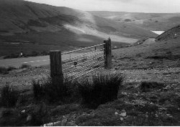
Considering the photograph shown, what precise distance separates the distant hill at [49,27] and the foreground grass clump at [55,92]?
47738 millimetres

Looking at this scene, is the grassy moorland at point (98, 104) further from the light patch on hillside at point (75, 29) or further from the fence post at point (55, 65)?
the light patch on hillside at point (75, 29)

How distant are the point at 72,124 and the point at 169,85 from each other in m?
3.21

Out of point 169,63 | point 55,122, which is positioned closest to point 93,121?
point 55,122

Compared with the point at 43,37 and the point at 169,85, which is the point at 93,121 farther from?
the point at 43,37

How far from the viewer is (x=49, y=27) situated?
76312 millimetres

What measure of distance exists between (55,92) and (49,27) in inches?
2817

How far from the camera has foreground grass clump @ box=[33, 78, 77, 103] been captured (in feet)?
20.3

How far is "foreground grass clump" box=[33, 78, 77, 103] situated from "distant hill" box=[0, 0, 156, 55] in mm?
47738

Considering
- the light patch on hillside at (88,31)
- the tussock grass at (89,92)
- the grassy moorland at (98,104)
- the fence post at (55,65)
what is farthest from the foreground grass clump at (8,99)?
the light patch on hillside at (88,31)

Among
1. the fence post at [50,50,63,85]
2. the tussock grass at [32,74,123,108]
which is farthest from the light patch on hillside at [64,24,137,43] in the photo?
the tussock grass at [32,74,123,108]

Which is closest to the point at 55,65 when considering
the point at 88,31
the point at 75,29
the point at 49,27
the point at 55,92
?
the point at 55,92

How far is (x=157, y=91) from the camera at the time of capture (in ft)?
21.1

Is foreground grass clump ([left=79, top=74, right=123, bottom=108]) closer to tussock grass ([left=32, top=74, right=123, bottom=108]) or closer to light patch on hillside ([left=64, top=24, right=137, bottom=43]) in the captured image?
tussock grass ([left=32, top=74, right=123, bottom=108])

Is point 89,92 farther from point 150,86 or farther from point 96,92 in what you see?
point 150,86
